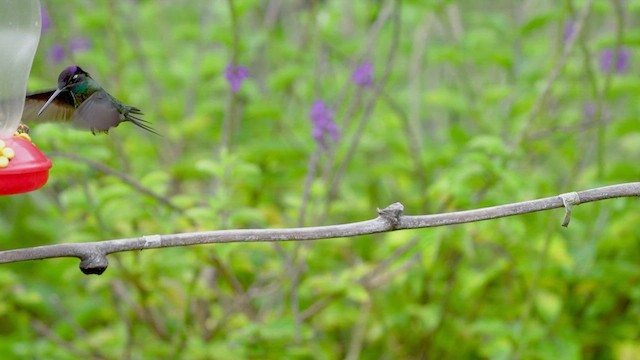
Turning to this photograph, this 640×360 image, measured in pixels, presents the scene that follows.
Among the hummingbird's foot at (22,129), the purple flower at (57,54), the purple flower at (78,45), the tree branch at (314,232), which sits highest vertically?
the purple flower at (78,45)

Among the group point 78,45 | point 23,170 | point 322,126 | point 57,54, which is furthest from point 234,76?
point 23,170

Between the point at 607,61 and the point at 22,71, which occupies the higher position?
the point at 607,61

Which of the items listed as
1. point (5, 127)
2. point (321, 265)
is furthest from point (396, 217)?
point (321, 265)

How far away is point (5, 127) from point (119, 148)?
1.35 meters

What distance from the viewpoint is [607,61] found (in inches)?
173

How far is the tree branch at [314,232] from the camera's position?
1657 millimetres

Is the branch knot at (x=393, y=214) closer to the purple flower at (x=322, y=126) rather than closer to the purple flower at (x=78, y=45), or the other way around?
the purple flower at (x=322, y=126)

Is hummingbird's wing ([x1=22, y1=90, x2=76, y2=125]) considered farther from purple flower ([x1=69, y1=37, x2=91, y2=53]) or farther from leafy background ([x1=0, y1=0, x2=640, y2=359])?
purple flower ([x1=69, y1=37, x2=91, y2=53])

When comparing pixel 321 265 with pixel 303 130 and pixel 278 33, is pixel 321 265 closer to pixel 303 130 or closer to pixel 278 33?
pixel 303 130

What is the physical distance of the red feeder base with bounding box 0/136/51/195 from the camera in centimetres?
181

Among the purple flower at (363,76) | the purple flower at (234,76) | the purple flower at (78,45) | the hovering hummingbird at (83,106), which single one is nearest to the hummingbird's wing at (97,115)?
the hovering hummingbird at (83,106)

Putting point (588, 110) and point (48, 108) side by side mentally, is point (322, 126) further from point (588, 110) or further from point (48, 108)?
point (588, 110)

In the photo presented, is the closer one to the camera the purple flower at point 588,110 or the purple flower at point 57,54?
the purple flower at point 57,54

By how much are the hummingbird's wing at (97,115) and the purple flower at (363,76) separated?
130 cm
